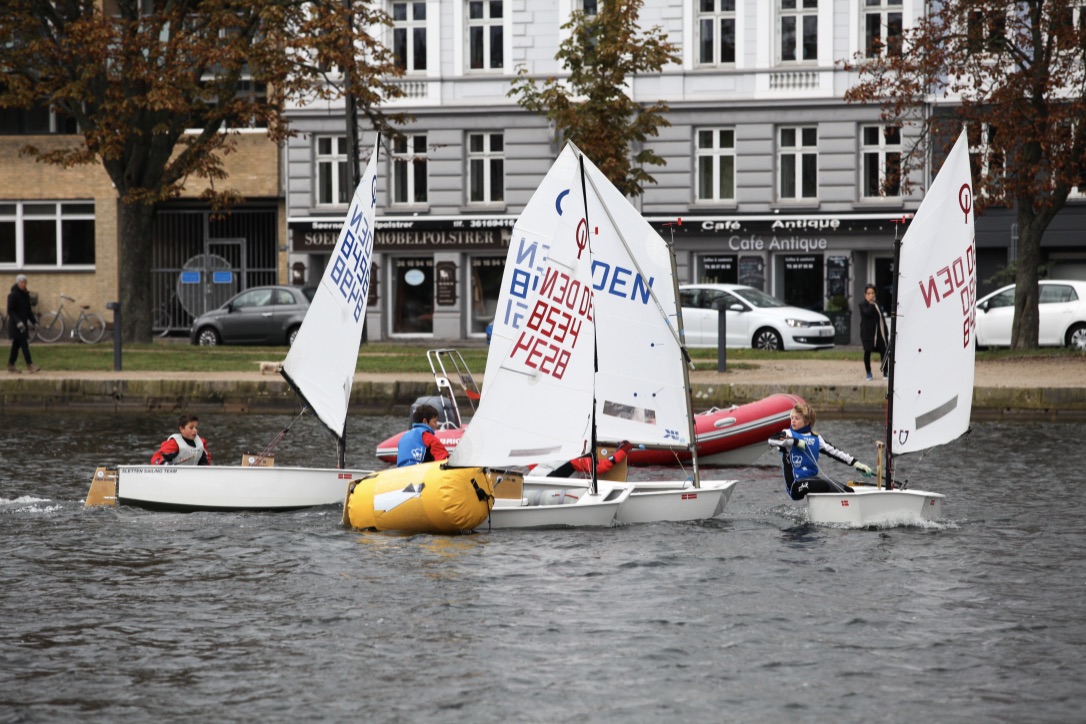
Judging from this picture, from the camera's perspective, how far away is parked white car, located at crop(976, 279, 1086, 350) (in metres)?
35.9

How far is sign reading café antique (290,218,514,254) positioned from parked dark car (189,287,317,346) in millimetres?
4881

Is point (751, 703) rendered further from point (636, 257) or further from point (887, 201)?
point (887, 201)

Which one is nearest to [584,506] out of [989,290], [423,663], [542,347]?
[542,347]

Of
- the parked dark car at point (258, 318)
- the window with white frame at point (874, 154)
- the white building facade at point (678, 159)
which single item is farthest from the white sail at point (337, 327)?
the window with white frame at point (874, 154)

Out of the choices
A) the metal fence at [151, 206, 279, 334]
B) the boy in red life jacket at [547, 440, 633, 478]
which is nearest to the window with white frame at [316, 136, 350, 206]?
the metal fence at [151, 206, 279, 334]

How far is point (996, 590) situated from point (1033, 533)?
2.93 metres

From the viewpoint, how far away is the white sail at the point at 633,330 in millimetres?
16625

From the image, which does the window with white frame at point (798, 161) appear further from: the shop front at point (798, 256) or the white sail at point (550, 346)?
the white sail at point (550, 346)

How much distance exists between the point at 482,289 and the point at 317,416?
30.0m

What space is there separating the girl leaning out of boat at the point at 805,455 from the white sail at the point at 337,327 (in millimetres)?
4803

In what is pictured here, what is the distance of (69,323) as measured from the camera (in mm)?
49281

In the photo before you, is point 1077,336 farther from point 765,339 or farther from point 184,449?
point 184,449

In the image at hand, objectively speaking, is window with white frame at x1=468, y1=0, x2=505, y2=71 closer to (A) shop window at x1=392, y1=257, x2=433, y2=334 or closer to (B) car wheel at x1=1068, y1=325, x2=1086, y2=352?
(A) shop window at x1=392, y1=257, x2=433, y2=334

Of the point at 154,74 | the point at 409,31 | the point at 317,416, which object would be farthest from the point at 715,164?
the point at 317,416
